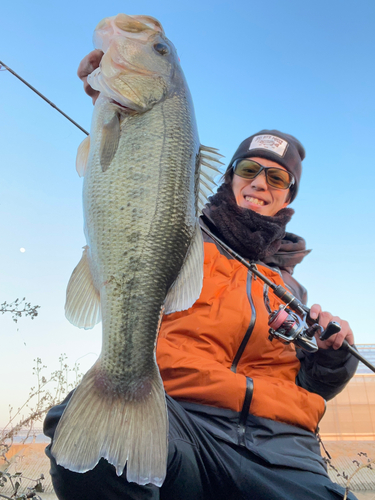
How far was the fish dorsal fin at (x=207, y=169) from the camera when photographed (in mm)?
1594

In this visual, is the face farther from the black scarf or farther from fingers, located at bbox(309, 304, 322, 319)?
fingers, located at bbox(309, 304, 322, 319)

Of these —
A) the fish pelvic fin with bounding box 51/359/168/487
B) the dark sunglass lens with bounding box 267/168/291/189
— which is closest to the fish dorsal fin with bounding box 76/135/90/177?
the fish pelvic fin with bounding box 51/359/168/487

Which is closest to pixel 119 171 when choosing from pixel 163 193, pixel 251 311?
pixel 163 193

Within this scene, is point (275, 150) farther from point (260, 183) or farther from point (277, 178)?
point (260, 183)

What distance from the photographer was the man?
1.58 metres

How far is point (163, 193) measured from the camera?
1.35m

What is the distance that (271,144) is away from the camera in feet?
11.2

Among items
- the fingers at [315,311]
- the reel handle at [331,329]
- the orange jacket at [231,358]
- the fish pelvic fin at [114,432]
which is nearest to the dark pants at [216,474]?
the orange jacket at [231,358]

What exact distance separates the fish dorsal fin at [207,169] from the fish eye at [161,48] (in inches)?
18.9

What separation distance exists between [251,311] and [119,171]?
1.19 m

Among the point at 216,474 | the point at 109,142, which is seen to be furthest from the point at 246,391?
the point at 109,142

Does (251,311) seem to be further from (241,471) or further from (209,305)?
(241,471)

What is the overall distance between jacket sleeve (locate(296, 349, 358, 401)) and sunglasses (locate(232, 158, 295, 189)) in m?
1.46

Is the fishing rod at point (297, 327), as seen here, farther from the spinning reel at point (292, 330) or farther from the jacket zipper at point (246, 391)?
the jacket zipper at point (246, 391)
